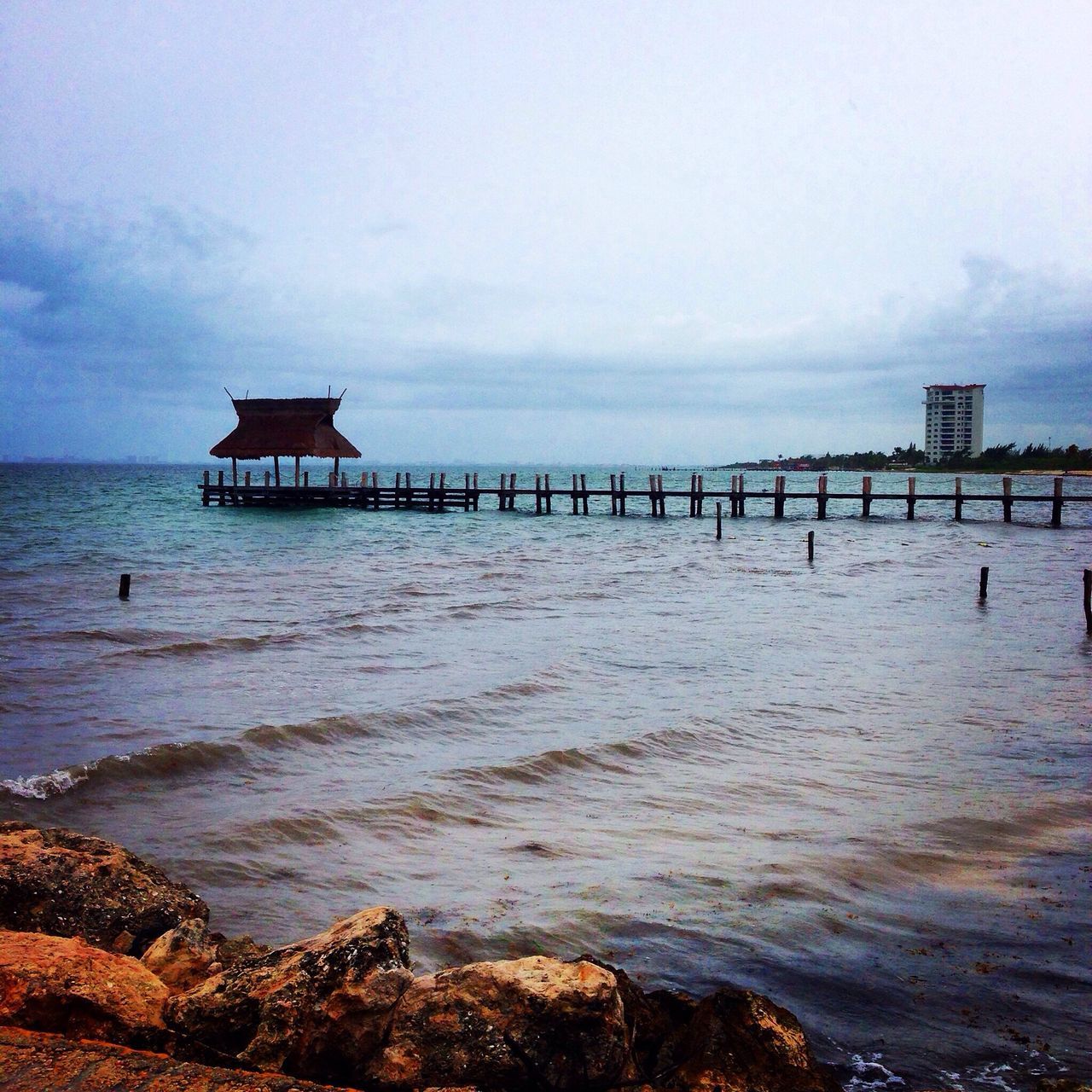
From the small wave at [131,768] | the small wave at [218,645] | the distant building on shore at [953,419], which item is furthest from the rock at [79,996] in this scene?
the distant building on shore at [953,419]

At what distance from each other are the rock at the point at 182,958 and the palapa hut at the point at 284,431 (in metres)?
41.4

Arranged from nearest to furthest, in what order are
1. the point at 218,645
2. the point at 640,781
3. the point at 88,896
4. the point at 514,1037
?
1. the point at 514,1037
2. the point at 88,896
3. the point at 640,781
4. the point at 218,645

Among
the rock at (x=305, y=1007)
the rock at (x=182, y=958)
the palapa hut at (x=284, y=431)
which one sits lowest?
the rock at (x=182, y=958)

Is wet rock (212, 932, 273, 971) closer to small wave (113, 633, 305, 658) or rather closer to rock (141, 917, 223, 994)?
rock (141, 917, 223, 994)

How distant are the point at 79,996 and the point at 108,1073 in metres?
0.53

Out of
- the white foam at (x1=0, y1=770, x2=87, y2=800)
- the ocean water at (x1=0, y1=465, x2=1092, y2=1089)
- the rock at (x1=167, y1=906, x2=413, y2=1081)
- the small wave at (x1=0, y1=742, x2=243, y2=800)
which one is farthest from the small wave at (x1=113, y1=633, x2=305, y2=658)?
the rock at (x1=167, y1=906, x2=413, y2=1081)

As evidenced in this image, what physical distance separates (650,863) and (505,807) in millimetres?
1524

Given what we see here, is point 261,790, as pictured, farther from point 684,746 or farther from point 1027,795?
point 1027,795

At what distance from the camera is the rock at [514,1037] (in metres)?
3.07

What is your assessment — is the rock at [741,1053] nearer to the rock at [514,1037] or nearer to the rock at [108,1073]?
the rock at [514,1037]

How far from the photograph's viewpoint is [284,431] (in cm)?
4497

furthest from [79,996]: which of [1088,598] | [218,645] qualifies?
[1088,598]

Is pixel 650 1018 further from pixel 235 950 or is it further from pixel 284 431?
pixel 284 431

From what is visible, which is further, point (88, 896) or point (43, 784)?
point (43, 784)
